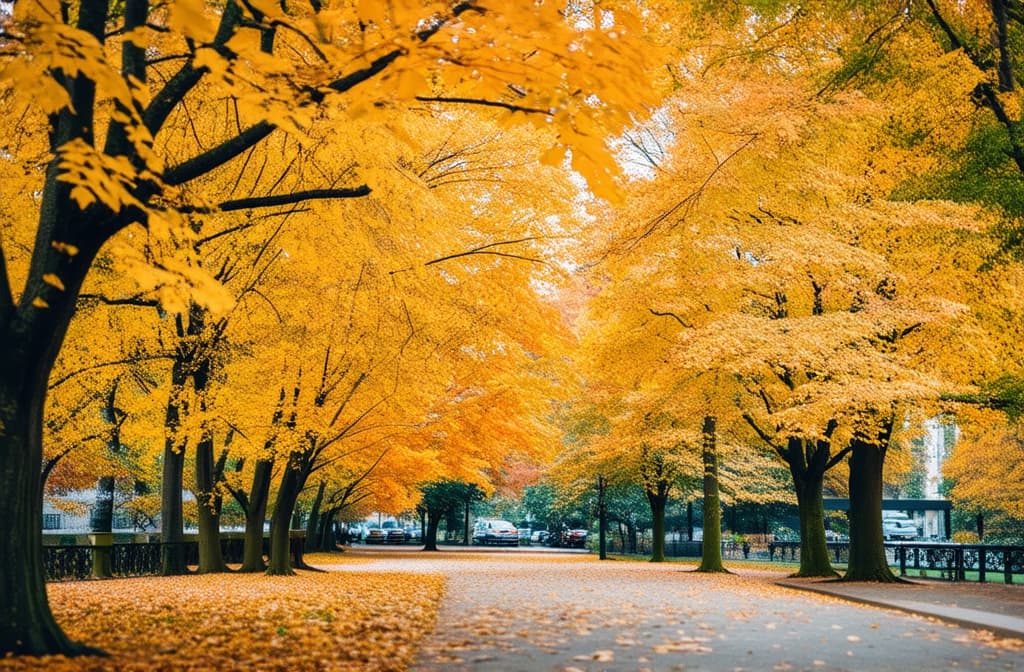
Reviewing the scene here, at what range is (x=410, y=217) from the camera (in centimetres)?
1232

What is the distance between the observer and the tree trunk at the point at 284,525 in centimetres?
2030

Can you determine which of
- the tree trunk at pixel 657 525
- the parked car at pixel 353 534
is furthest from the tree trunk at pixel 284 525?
the parked car at pixel 353 534

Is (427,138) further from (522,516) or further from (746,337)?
(522,516)

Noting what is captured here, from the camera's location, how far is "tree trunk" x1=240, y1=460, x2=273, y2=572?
70.5 feet

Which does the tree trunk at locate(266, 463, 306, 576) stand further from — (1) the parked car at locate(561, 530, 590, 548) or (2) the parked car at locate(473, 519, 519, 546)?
(1) the parked car at locate(561, 530, 590, 548)

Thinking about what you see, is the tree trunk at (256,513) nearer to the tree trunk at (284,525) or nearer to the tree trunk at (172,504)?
the tree trunk at (284,525)

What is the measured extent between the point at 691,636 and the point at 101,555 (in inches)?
550

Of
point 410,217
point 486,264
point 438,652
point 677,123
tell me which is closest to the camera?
point 438,652

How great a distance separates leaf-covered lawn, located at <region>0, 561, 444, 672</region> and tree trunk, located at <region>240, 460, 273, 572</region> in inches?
268

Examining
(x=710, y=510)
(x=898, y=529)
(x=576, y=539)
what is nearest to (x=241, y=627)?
(x=710, y=510)

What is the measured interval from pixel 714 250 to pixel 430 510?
32798 mm

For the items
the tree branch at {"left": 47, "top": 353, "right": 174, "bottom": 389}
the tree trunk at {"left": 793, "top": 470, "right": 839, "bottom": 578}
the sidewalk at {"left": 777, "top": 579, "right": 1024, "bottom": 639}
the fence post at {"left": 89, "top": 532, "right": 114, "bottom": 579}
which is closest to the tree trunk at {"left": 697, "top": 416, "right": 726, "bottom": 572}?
the tree trunk at {"left": 793, "top": 470, "right": 839, "bottom": 578}

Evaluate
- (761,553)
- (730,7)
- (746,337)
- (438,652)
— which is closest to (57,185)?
(438,652)

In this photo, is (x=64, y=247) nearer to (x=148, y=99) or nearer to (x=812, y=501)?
(x=148, y=99)
